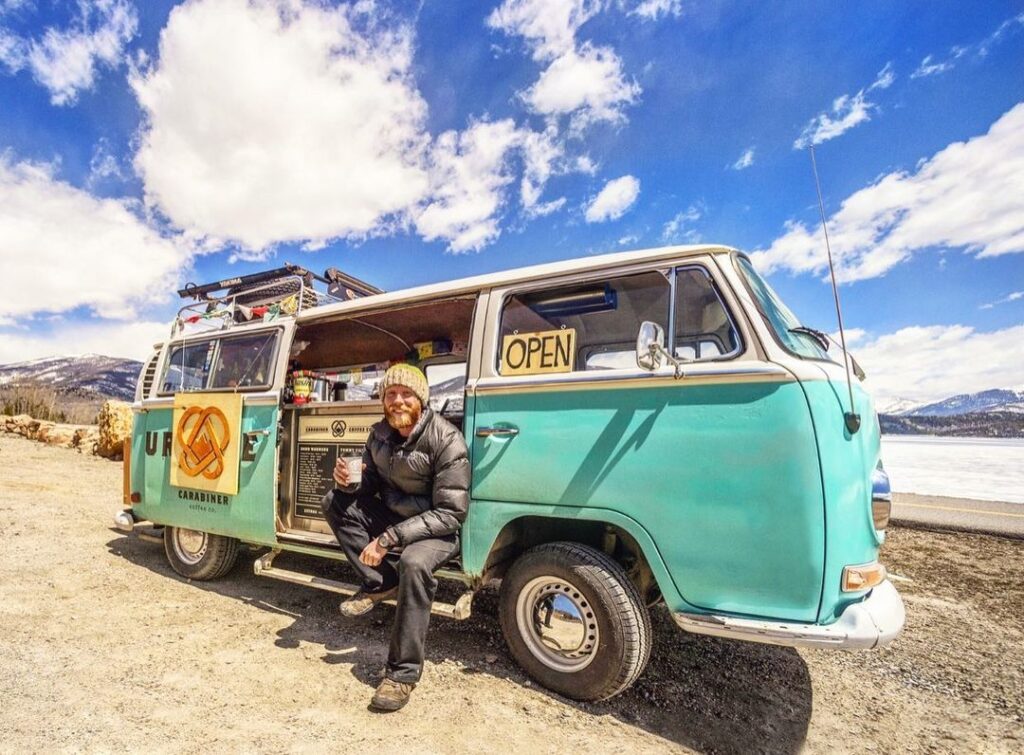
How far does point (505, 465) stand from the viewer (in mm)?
2998

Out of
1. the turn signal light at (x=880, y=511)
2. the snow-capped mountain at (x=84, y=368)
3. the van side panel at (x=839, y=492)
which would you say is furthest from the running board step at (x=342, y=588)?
the snow-capped mountain at (x=84, y=368)

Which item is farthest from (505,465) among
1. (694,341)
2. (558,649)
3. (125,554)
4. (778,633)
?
(125,554)

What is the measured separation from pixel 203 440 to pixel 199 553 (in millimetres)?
1185

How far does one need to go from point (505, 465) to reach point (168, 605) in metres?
3.32

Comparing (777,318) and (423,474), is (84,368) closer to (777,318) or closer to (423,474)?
(423,474)

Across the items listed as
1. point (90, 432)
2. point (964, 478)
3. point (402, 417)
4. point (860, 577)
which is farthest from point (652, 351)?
point (90, 432)

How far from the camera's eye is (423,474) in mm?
3109

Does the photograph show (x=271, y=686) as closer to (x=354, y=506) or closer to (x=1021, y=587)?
(x=354, y=506)

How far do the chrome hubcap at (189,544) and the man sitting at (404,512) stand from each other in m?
2.22

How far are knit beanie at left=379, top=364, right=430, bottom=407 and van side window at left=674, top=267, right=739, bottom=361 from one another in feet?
5.50

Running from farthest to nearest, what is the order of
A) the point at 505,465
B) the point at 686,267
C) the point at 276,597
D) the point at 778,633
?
the point at 276,597 < the point at 505,465 < the point at 686,267 < the point at 778,633

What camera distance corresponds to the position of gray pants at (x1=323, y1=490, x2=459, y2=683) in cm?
274

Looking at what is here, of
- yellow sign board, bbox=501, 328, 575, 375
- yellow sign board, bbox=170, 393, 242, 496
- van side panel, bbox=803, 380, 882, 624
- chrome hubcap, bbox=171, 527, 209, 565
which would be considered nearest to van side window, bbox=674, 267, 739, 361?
van side panel, bbox=803, 380, 882, 624

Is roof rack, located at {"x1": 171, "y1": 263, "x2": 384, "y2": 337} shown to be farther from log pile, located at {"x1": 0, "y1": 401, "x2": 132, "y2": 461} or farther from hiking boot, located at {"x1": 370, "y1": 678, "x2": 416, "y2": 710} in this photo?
log pile, located at {"x1": 0, "y1": 401, "x2": 132, "y2": 461}
